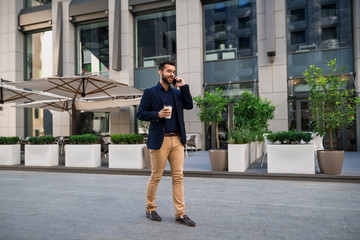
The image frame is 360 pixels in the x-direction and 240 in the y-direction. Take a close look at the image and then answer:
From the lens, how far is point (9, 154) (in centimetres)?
1038

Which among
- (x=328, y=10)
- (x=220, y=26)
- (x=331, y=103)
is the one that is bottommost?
(x=331, y=103)

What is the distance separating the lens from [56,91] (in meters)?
11.7

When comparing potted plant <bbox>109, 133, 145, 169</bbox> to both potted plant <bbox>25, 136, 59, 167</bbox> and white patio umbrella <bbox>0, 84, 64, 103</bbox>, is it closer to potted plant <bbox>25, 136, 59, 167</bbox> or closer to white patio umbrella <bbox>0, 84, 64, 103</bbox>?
potted plant <bbox>25, 136, 59, 167</bbox>

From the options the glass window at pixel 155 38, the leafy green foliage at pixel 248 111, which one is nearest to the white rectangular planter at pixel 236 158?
the leafy green foliage at pixel 248 111

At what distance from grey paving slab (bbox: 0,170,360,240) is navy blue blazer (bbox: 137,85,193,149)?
1.06 meters

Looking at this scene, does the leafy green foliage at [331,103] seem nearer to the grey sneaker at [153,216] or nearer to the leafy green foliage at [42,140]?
the grey sneaker at [153,216]

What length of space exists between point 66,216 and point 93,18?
16597mm

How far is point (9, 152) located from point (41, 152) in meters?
1.37

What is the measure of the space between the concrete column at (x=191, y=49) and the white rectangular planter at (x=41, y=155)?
283 inches

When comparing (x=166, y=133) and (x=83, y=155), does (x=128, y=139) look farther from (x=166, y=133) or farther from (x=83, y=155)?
(x=166, y=133)

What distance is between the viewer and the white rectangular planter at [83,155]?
941 cm

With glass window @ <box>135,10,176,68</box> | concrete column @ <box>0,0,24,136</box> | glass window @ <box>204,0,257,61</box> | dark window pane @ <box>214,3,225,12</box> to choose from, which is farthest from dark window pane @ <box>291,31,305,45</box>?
concrete column @ <box>0,0,24,136</box>

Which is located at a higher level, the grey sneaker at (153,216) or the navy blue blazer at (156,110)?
the navy blue blazer at (156,110)

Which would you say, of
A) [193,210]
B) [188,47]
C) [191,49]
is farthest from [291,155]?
[188,47]
